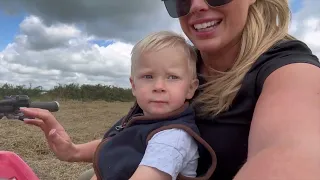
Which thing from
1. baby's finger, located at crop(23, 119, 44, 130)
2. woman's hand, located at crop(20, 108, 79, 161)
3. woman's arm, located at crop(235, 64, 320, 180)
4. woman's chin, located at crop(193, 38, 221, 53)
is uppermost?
woman's chin, located at crop(193, 38, 221, 53)

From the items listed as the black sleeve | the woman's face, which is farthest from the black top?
the woman's face

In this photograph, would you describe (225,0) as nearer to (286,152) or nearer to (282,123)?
(282,123)

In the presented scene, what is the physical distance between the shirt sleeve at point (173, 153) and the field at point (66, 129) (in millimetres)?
4096

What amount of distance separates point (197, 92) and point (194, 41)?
217mm

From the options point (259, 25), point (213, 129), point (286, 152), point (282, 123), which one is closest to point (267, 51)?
point (259, 25)

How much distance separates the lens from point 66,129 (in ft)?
33.3

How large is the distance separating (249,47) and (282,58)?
0.28 meters

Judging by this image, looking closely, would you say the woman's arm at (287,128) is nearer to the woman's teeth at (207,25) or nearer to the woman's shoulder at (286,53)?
the woman's shoulder at (286,53)

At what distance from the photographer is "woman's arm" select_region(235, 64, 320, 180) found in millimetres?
1064

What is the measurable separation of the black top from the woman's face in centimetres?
23

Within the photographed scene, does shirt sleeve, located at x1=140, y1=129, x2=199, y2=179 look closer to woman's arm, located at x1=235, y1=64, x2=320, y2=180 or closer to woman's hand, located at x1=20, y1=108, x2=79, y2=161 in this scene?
woman's arm, located at x1=235, y1=64, x2=320, y2=180

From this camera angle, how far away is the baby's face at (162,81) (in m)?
1.78

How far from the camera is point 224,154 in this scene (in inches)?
66.9

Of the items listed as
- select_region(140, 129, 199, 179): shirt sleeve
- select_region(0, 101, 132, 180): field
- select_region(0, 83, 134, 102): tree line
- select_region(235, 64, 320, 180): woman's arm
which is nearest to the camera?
select_region(235, 64, 320, 180): woman's arm
